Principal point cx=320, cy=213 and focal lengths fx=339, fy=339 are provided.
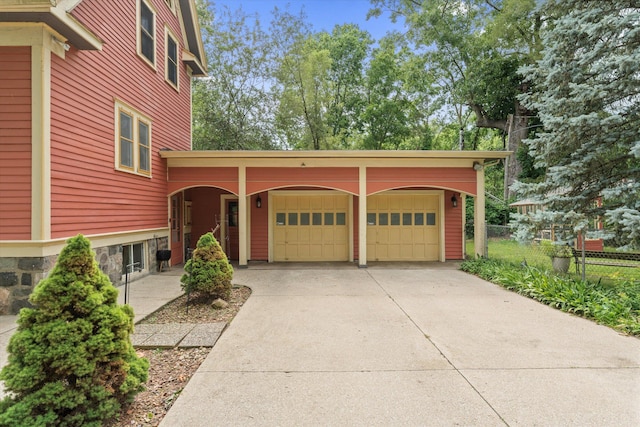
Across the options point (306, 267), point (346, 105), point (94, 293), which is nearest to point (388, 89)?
point (346, 105)

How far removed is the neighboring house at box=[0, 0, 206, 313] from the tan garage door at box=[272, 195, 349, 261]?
11.0ft

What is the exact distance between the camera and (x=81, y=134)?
5.80m

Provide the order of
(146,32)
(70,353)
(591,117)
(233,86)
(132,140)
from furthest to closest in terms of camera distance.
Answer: (233,86) → (146,32) → (132,140) → (591,117) → (70,353)

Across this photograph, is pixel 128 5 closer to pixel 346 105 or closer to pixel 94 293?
pixel 94 293

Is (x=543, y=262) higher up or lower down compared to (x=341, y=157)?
lower down

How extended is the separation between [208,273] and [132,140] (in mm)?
4113

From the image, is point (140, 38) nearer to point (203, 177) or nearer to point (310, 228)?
point (203, 177)

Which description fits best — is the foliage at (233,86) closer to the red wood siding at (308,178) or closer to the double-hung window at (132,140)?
the red wood siding at (308,178)

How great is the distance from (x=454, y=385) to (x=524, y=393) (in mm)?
535

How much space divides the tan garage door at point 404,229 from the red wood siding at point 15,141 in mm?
8367

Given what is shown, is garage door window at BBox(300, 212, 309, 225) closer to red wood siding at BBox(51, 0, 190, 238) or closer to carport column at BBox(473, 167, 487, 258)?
red wood siding at BBox(51, 0, 190, 238)

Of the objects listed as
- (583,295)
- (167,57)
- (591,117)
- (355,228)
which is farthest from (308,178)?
(583,295)

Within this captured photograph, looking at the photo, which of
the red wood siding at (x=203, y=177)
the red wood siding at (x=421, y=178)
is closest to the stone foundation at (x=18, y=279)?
the red wood siding at (x=203, y=177)

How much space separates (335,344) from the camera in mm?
3814
